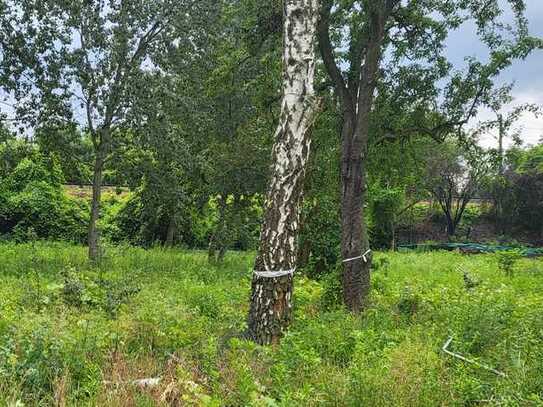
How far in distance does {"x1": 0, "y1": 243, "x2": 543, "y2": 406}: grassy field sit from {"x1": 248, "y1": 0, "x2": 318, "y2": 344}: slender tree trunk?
1.37ft

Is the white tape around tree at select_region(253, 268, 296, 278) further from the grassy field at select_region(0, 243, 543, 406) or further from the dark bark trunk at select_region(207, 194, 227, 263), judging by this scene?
the dark bark trunk at select_region(207, 194, 227, 263)

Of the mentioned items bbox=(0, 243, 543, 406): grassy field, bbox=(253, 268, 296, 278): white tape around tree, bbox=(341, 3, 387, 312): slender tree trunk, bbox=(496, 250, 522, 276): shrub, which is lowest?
bbox=(0, 243, 543, 406): grassy field


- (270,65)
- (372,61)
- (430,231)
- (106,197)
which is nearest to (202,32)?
(270,65)

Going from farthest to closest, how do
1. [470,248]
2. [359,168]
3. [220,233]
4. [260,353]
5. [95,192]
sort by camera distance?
[470,248] → [220,233] → [95,192] → [359,168] → [260,353]

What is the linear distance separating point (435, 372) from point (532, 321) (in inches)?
95.9

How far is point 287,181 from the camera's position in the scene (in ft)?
23.1

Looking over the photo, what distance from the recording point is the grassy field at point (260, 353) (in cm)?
469

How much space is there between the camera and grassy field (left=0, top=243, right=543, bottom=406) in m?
4.69

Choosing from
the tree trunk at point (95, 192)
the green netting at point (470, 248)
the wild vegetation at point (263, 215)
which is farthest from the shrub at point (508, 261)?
the green netting at point (470, 248)

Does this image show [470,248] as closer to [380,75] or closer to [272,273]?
[380,75]

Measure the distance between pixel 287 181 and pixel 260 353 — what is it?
239cm

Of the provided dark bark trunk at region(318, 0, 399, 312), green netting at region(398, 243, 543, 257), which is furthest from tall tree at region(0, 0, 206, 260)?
green netting at region(398, 243, 543, 257)

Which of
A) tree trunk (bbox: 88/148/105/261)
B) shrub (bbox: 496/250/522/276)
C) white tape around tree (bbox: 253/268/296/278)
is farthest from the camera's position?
tree trunk (bbox: 88/148/105/261)

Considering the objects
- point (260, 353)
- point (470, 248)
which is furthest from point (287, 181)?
point (470, 248)
